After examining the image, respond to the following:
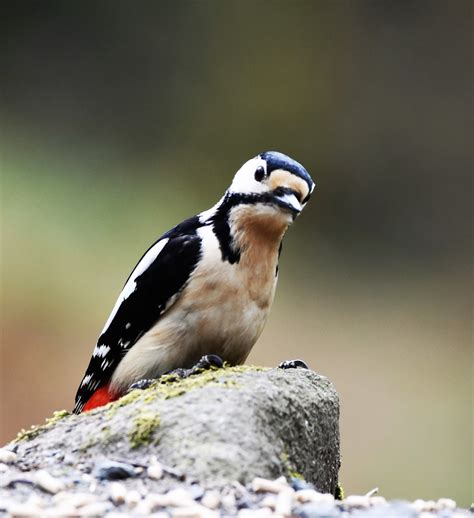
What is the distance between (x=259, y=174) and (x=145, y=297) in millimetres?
373

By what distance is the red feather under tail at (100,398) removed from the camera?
2156mm

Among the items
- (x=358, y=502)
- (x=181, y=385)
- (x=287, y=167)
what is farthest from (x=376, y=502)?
(x=287, y=167)

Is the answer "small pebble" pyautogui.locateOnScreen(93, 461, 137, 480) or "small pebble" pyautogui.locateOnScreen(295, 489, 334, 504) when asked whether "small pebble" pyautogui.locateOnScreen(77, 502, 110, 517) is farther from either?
"small pebble" pyautogui.locateOnScreen(295, 489, 334, 504)

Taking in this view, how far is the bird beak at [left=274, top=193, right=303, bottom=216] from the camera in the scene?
1961 mm

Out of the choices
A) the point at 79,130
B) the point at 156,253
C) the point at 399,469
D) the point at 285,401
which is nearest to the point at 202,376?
the point at 285,401

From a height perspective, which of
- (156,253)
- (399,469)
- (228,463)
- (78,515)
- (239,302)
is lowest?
(78,515)

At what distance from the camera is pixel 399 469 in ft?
15.3

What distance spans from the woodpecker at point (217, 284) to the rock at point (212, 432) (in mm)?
205

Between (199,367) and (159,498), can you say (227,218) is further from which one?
(159,498)

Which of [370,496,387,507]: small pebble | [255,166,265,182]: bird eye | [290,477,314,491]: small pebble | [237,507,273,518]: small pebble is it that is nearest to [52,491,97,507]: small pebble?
[237,507,273,518]: small pebble

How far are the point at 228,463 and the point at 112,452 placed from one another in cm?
21

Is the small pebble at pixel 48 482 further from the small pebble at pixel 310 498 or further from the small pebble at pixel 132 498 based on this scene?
the small pebble at pixel 310 498

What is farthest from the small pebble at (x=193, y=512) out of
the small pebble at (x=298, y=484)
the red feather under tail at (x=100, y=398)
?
the red feather under tail at (x=100, y=398)

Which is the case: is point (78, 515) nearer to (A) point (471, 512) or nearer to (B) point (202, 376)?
(B) point (202, 376)
